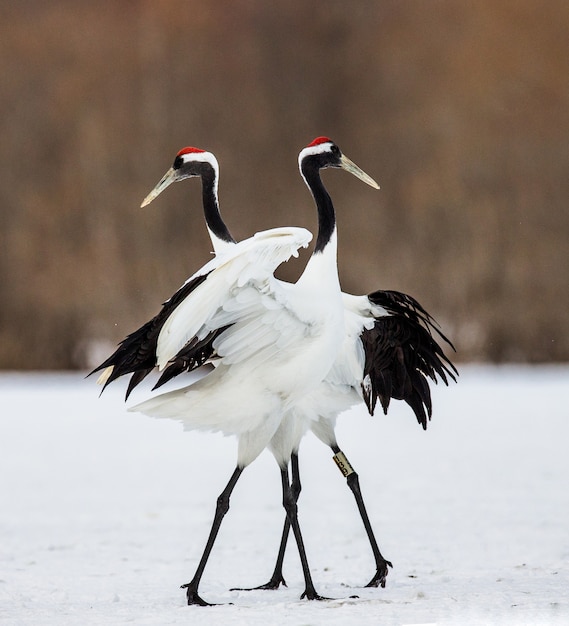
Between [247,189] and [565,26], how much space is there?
5.48m

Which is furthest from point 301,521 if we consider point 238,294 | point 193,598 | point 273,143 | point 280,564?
point 273,143

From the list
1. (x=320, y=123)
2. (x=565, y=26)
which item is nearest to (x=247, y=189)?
(x=320, y=123)

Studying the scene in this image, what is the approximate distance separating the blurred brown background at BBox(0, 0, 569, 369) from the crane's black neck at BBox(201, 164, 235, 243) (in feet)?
35.5

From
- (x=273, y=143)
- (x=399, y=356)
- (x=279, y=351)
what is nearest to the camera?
(x=279, y=351)

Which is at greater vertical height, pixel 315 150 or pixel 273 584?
pixel 315 150

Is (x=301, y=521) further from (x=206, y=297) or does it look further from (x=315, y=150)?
(x=206, y=297)

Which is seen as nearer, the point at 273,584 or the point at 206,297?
Answer: the point at 206,297

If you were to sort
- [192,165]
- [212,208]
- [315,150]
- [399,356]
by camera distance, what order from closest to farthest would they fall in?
1. [399,356]
2. [315,150]
3. [212,208]
4. [192,165]

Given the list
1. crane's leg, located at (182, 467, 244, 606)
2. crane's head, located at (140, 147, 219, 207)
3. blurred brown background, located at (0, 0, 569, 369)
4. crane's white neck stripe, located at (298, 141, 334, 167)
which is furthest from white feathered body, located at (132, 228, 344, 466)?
blurred brown background, located at (0, 0, 569, 369)

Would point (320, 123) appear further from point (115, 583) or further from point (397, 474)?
point (115, 583)

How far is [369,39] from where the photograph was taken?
57.4ft

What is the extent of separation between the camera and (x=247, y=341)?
430 centimetres

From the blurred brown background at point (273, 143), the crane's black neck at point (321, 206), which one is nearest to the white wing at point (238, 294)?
the crane's black neck at point (321, 206)

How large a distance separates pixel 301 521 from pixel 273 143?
11570mm
